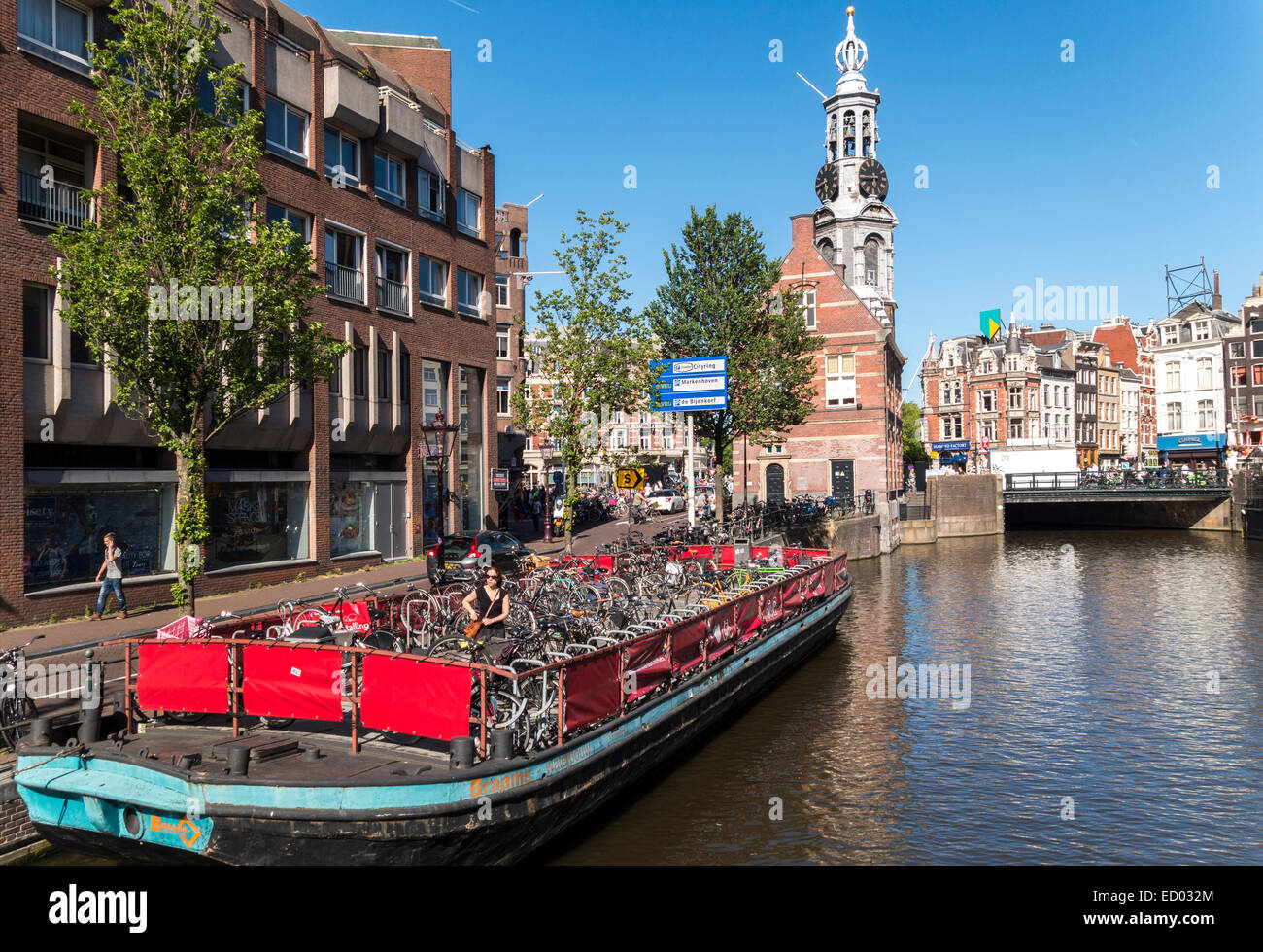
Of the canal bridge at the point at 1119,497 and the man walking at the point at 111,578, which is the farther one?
the canal bridge at the point at 1119,497

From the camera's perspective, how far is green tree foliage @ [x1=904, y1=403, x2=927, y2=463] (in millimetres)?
105375

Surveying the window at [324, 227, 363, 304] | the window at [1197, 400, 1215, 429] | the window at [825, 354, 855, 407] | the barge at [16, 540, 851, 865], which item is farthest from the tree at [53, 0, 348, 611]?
the window at [1197, 400, 1215, 429]

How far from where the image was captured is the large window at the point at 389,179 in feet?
98.8

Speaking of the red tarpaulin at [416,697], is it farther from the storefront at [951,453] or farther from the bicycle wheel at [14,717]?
the storefront at [951,453]

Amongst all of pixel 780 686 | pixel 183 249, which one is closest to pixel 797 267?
pixel 780 686

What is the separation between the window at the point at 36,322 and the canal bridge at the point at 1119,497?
5239 centimetres

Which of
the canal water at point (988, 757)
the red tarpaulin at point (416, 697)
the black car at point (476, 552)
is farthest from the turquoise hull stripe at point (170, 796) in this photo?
the black car at point (476, 552)

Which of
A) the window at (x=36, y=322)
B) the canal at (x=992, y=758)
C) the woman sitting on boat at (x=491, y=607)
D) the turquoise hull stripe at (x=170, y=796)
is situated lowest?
the canal at (x=992, y=758)

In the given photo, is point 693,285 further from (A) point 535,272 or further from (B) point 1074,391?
(B) point 1074,391

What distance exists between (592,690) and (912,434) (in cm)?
10882

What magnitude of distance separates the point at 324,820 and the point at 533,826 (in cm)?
226

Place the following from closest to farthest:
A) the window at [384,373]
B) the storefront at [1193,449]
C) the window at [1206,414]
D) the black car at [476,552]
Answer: the black car at [476,552] < the window at [384,373] < the storefront at [1193,449] < the window at [1206,414]

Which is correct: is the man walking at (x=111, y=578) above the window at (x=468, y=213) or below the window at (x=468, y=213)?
below

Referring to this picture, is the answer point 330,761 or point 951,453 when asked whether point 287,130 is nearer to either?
point 330,761
